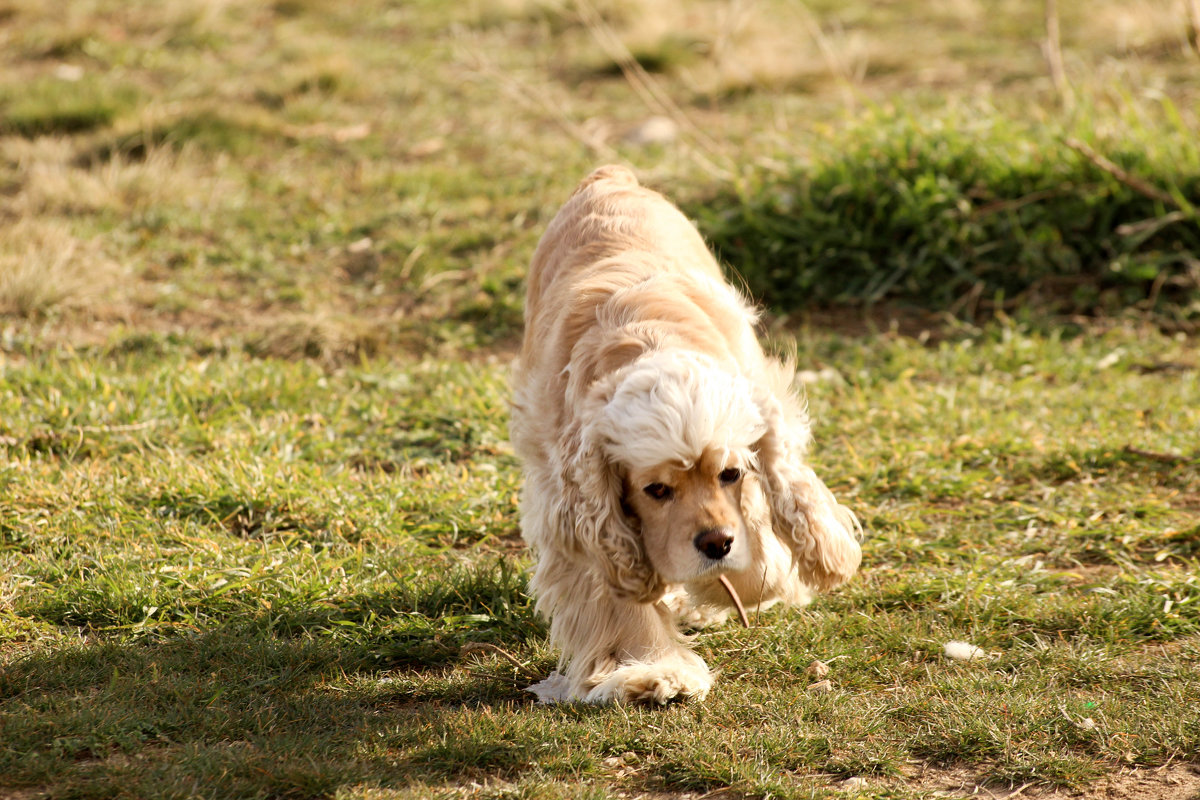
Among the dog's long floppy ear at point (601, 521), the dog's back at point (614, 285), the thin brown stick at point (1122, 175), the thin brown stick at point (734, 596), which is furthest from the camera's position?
the thin brown stick at point (1122, 175)

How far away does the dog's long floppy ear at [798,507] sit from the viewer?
156 inches

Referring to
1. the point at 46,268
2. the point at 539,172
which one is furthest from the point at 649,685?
the point at 539,172

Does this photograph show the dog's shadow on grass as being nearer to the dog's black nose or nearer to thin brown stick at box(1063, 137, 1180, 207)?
the dog's black nose

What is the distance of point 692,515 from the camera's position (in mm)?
3666

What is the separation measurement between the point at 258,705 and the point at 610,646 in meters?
1.17

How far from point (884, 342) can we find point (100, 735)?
502 centimetres

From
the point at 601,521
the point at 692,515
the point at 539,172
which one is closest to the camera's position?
the point at 692,515

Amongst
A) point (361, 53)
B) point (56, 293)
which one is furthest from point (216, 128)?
point (56, 293)

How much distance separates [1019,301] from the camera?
767cm

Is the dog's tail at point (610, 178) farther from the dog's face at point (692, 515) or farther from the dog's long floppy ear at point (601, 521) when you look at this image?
the dog's face at point (692, 515)

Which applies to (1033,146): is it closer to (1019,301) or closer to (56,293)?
(1019,301)

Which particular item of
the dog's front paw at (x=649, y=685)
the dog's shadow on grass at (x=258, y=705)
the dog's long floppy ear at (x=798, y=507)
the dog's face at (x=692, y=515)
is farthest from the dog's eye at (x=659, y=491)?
the dog's shadow on grass at (x=258, y=705)

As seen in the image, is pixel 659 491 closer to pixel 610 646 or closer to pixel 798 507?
pixel 798 507

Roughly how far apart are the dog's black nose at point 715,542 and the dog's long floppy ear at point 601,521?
0.94 feet
